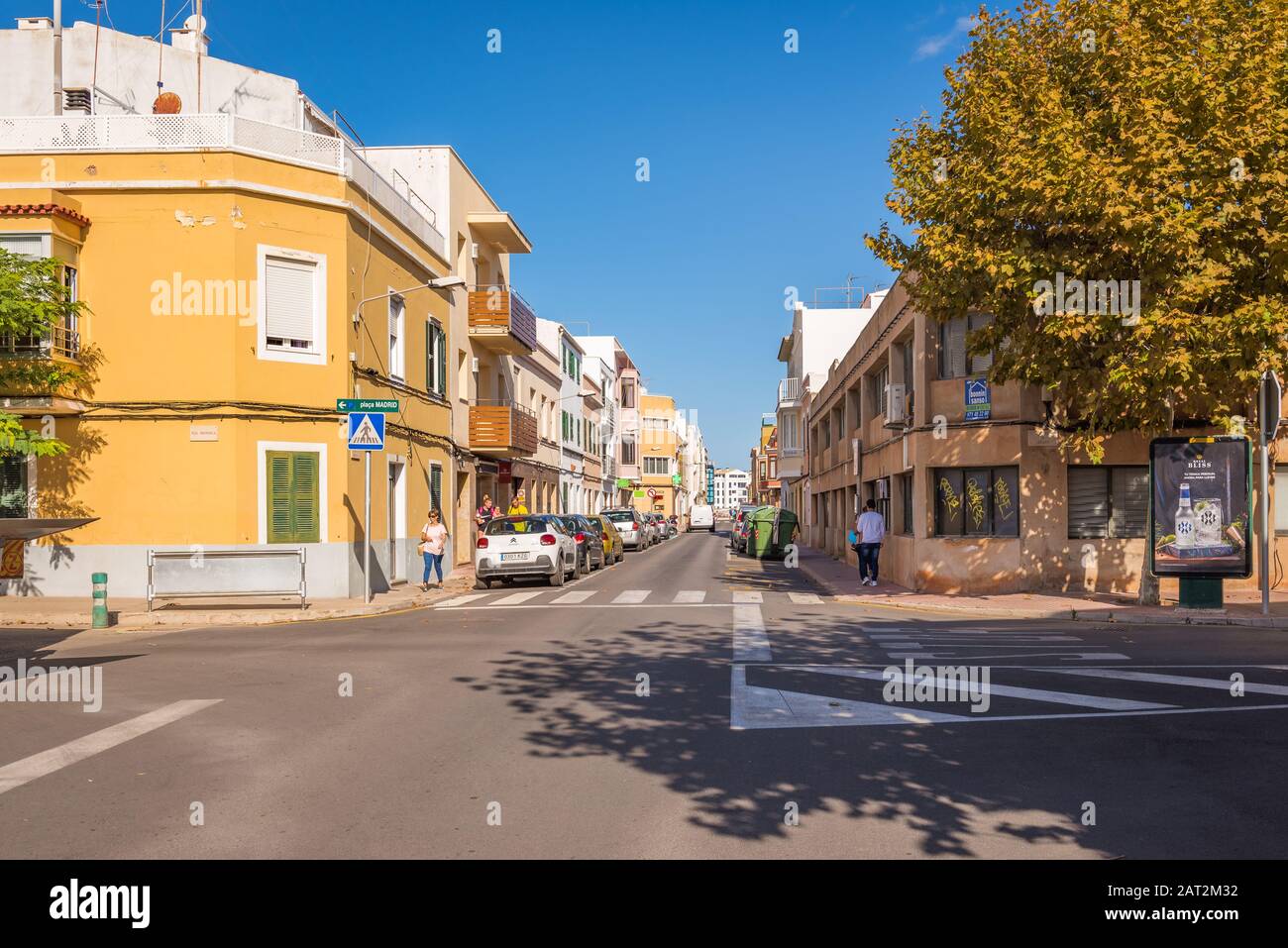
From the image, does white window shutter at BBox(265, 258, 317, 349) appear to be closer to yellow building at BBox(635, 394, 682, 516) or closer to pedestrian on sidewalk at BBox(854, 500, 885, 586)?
pedestrian on sidewalk at BBox(854, 500, 885, 586)

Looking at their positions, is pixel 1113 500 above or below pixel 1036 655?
above

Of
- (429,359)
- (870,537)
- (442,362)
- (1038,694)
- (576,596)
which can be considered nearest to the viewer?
(1038,694)

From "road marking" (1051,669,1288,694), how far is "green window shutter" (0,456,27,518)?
1875 cm

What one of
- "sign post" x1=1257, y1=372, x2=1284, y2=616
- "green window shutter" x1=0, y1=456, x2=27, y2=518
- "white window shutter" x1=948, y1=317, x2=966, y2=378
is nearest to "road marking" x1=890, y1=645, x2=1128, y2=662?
"sign post" x1=1257, y1=372, x2=1284, y2=616

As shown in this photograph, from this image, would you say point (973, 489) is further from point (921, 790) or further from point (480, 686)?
point (921, 790)

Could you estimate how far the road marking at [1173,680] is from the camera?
939cm

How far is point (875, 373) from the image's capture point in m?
29.3

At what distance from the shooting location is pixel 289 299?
20469mm

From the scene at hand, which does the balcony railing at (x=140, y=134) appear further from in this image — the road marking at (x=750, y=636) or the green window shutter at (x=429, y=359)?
the road marking at (x=750, y=636)

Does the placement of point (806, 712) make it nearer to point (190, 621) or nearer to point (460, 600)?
point (190, 621)

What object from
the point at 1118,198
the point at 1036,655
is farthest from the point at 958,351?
the point at 1036,655

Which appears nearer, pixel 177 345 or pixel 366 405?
pixel 366 405

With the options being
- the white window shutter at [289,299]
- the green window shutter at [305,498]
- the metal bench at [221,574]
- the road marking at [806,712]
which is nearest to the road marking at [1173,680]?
the road marking at [806,712]

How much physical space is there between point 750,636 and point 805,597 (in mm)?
6700
